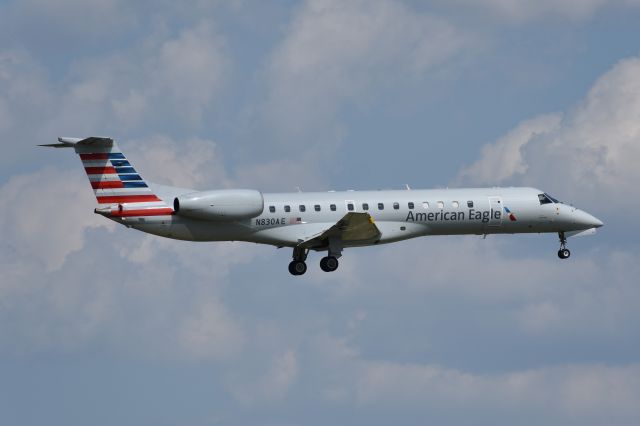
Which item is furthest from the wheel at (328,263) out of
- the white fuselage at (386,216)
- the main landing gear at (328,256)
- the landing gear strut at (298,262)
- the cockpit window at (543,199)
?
the cockpit window at (543,199)

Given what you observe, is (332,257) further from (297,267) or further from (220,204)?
(220,204)

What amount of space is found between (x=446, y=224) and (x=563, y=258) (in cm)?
686

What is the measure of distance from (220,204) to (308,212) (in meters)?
4.30

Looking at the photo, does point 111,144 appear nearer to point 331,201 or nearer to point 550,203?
point 331,201

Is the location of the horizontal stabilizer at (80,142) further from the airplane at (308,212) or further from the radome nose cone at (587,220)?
the radome nose cone at (587,220)

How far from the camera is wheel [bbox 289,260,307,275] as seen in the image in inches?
2699

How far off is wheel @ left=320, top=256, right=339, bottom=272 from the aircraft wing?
0.70 meters

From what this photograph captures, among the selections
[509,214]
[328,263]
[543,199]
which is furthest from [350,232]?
[543,199]

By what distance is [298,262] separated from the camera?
68562mm

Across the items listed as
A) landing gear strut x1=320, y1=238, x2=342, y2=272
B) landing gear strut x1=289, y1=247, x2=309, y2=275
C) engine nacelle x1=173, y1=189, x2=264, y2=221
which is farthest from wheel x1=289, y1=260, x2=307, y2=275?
engine nacelle x1=173, y1=189, x2=264, y2=221

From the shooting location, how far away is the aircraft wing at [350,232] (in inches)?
2522

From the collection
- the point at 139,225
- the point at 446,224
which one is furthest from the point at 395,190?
the point at 139,225

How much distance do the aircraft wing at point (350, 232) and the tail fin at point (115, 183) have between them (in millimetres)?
6482

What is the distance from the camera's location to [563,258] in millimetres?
71625
